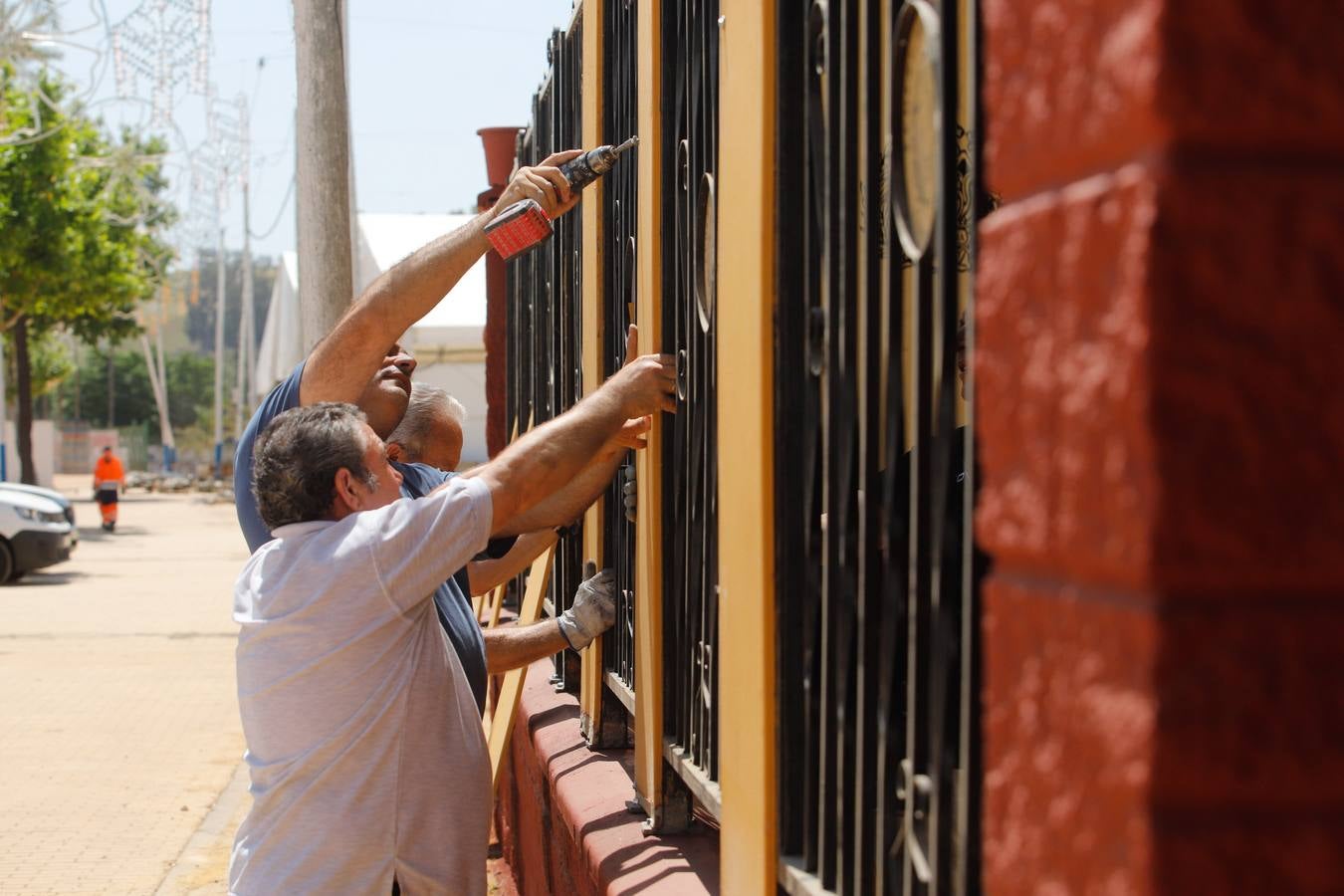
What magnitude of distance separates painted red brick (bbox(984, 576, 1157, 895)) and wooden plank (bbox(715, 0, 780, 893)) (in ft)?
3.92

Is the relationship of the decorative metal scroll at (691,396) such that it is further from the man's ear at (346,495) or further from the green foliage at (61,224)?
the green foliage at (61,224)

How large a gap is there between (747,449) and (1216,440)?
158 centimetres

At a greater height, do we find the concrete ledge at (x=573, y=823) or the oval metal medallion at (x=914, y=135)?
the oval metal medallion at (x=914, y=135)

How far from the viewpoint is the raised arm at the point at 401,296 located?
12.5 feet

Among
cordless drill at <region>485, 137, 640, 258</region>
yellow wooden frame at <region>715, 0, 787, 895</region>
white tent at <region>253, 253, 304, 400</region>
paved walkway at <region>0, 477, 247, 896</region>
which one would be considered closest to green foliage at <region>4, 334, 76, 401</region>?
white tent at <region>253, 253, 304, 400</region>

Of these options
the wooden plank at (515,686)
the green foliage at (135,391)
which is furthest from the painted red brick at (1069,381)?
the green foliage at (135,391)

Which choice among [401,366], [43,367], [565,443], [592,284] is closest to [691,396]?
[565,443]

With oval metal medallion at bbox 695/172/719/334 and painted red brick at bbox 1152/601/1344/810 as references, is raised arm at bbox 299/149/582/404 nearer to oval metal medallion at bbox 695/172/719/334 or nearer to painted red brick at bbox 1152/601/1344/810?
oval metal medallion at bbox 695/172/719/334

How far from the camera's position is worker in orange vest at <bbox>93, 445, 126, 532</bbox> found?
32.1m

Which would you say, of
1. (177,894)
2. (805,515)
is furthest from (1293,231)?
(177,894)

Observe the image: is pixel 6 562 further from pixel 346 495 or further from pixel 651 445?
pixel 346 495

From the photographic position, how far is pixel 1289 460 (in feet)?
2.89

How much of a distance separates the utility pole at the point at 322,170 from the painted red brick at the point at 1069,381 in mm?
6781

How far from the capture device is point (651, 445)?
3549 millimetres
